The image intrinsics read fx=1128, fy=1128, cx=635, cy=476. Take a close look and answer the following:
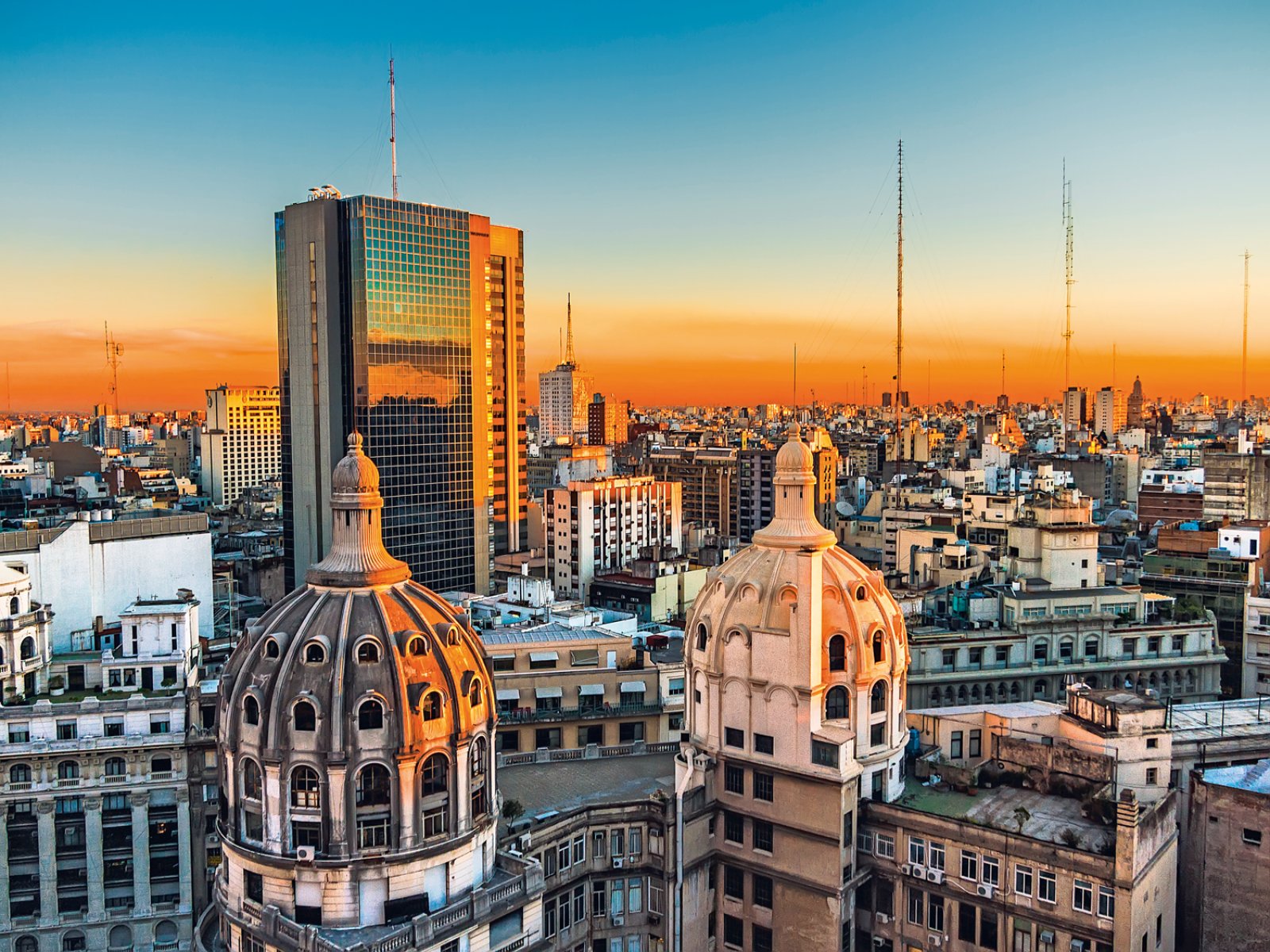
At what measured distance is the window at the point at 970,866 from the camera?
47.9m

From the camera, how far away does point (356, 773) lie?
40.0 m

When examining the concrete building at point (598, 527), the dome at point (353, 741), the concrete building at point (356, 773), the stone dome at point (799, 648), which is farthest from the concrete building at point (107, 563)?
the stone dome at point (799, 648)

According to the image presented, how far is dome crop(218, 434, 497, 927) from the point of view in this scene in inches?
1577

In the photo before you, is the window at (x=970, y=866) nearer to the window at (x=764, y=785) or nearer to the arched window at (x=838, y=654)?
the window at (x=764, y=785)

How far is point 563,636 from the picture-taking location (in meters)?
70.4

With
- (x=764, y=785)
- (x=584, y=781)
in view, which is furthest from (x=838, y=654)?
(x=584, y=781)

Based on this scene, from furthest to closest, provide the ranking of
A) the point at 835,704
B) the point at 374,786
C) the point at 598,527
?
the point at 598,527 < the point at 835,704 < the point at 374,786

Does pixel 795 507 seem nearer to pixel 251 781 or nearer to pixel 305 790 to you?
pixel 305 790

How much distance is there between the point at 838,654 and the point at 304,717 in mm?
23731

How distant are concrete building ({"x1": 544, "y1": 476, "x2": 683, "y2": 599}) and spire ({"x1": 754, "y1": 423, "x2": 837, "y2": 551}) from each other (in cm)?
6594

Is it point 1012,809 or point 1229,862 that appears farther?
point 1012,809

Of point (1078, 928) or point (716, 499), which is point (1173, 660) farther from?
point (716, 499)

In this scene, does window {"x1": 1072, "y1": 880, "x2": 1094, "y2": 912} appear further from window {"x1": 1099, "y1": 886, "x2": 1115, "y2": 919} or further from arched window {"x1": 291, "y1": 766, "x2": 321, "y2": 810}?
arched window {"x1": 291, "y1": 766, "x2": 321, "y2": 810}

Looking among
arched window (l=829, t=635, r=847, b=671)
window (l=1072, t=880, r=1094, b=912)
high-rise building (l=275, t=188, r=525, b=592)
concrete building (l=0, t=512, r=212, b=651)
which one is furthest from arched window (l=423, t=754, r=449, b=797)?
high-rise building (l=275, t=188, r=525, b=592)
